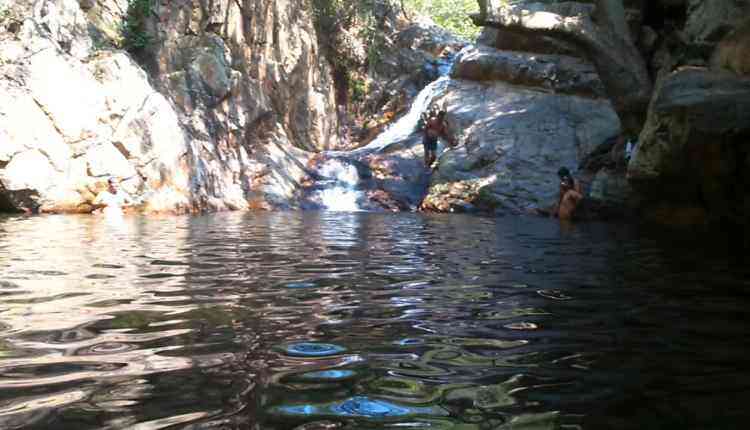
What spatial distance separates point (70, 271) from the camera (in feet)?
15.4

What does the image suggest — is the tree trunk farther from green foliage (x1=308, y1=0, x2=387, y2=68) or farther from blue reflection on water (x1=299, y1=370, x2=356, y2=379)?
green foliage (x1=308, y1=0, x2=387, y2=68)

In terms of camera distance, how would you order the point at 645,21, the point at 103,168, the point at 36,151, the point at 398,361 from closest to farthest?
1. the point at 398,361
2. the point at 645,21
3. the point at 36,151
4. the point at 103,168

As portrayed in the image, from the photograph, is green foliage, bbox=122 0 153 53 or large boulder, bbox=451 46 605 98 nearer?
green foliage, bbox=122 0 153 53

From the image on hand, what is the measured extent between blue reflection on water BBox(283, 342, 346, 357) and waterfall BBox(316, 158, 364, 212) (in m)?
14.8

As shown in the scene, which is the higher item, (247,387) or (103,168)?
(103,168)

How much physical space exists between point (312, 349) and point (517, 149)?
14.8 m

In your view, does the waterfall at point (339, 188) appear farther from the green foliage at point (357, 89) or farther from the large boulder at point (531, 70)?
the green foliage at point (357, 89)

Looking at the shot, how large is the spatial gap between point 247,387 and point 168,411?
303mm

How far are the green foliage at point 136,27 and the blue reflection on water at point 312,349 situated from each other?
57.2 ft

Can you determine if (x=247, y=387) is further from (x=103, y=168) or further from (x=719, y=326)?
(x=103, y=168)

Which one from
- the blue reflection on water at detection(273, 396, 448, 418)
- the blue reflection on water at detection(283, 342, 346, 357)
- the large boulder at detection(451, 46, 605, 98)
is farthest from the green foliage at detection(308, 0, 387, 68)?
the blue reflection on water at detection(273, 396, 448, 418)

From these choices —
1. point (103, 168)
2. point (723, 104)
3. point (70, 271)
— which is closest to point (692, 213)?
point (723, 104)

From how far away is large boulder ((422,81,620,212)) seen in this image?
15359 millimetres

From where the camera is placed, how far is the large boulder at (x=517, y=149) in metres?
15.4
